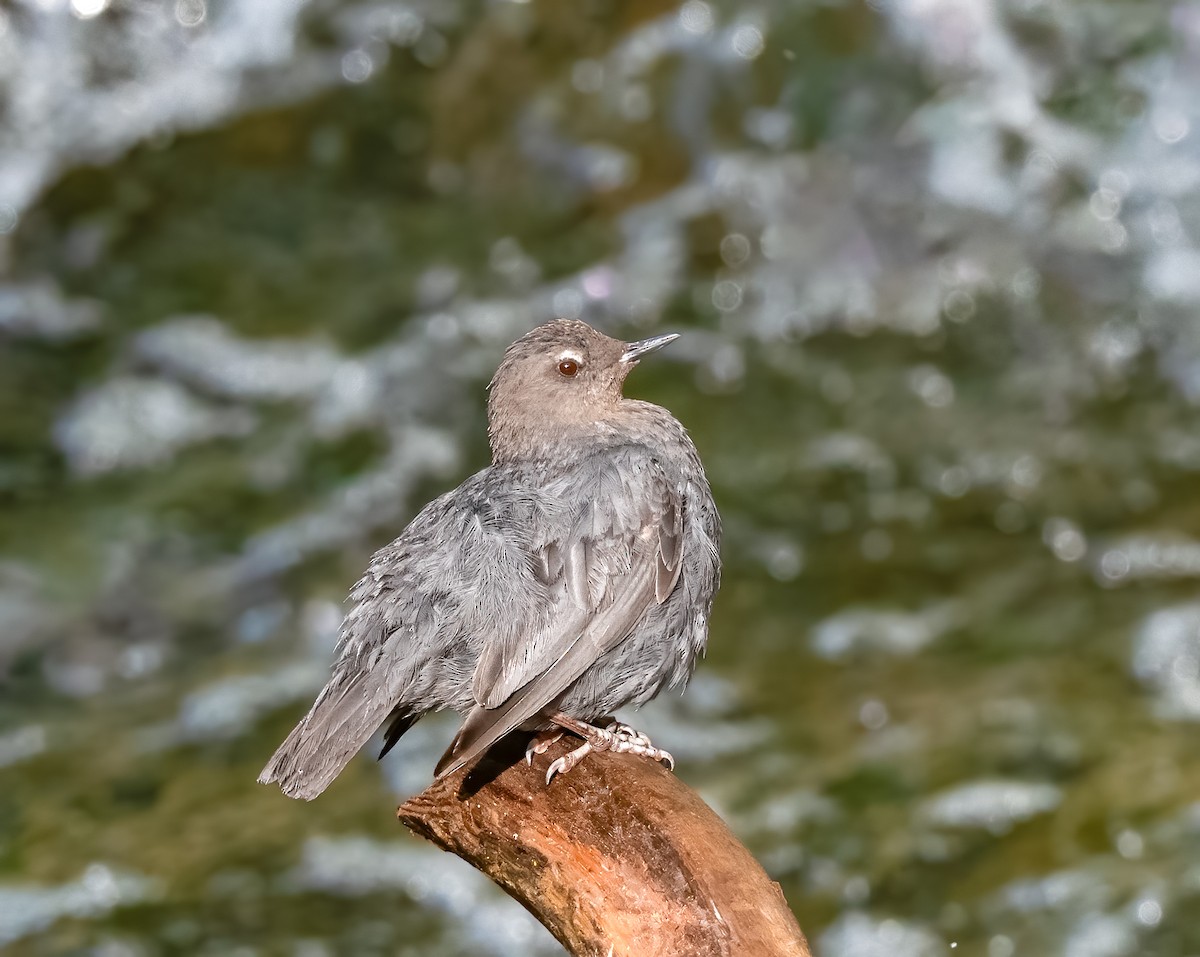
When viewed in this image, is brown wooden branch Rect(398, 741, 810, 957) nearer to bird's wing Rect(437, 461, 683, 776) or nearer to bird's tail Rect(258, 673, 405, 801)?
bird's wing Rect(437, 461, 683, 776)

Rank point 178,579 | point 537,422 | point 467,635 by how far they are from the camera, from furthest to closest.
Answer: point 178,579, point 537,422, point 467,635

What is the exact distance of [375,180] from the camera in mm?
11039

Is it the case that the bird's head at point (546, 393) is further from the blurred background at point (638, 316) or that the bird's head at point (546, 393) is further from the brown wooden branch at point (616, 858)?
the blurred background at point (638, 316)

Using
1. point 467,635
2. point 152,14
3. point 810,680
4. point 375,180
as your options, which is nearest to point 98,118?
point 152,14

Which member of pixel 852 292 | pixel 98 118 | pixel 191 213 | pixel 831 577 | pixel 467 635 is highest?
pixel 98 118

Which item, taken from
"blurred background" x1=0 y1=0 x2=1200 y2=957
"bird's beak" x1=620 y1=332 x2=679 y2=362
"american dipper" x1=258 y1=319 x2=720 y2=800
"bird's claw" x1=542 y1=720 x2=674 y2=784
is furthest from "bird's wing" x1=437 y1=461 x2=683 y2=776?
"blurred background" x1=0 y1=0 x2=1200 y2=957

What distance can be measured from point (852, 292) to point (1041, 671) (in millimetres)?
3230

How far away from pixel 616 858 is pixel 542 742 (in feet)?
1.81

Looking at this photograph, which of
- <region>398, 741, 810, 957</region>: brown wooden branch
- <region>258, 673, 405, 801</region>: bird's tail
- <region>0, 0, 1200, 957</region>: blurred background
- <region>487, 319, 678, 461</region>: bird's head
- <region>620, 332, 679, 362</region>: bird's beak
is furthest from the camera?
<region>0, 0, 1200, 957</region>: blurred background

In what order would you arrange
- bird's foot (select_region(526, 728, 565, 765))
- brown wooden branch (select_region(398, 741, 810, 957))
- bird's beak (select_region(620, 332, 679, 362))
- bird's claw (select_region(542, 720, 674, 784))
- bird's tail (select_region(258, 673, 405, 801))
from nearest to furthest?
brown wooden branch (select_region(398, 741, 810, 957)), bird's tail (select_region(258, 673, 405, 801)), bird's claw (select_region(542, 720, 674, 784)), bird's foot (select_region(526, 728, 565, 765)), bird's beak (select_region(620, 332, 679, 362))

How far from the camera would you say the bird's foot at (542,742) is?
140 inches

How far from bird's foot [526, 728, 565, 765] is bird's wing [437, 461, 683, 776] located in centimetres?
9

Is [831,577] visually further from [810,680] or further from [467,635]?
[467,635]

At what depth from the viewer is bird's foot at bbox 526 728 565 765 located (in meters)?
3.55
